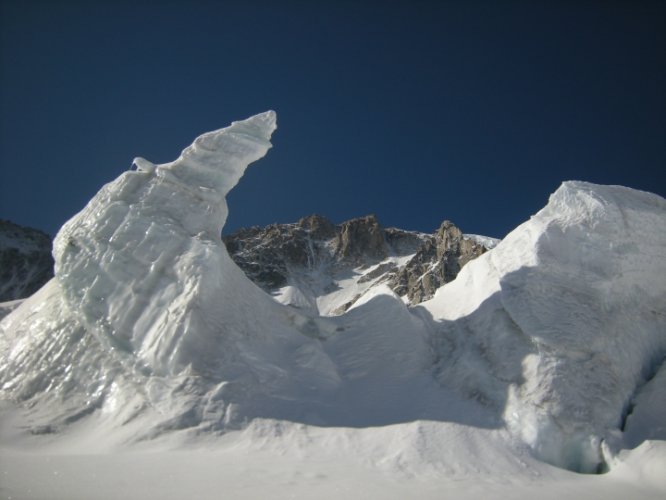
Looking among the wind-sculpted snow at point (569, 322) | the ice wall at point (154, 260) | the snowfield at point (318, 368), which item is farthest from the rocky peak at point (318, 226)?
the wind-sculpted snow at point (569, 322)

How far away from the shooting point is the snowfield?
923cm

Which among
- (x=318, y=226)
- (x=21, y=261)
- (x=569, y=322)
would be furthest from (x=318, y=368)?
(x=318, y=226)

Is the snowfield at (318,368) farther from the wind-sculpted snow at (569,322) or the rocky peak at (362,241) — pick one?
the rocky peak at (362,241)

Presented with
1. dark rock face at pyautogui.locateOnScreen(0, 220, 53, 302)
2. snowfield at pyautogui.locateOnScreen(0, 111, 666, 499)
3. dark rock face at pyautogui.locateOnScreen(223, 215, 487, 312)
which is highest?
dark rock face at pyautogui.locateOnScreen(223, 215, 487, 312)

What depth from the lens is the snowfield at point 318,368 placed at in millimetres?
9234

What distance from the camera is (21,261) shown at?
86.8 metres

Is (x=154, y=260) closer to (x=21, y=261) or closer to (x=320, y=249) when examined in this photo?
(x=21, y=261)

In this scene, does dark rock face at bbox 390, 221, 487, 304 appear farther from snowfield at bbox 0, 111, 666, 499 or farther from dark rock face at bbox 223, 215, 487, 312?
snowfield at bbox 0, 111, 666, 499

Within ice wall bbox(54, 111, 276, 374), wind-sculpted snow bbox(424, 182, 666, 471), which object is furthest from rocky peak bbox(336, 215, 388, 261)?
ice wall bbox(54, 111, 276, 374)

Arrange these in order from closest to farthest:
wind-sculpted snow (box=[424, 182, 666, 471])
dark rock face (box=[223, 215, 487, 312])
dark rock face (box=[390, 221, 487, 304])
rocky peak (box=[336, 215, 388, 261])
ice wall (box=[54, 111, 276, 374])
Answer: wind-sculpted snow (box=[424, 182, 666, 471]) < ice wall (box=[54, 111, 276, 374]) < dark rock face (box=[390, 221, 487, 304]) < dark rock face (box=[223, 215, 487, 312]) < rocky peak (box=[336, 215, 388, 261])

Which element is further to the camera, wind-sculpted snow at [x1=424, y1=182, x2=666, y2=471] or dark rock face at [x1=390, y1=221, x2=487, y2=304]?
dark rock face at [x1=390, y1=221, x2=487, y2=304]

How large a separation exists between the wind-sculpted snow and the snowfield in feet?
0.17

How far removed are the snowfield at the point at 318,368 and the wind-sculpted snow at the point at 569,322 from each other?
52mm

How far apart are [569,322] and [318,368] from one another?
6823 mm
